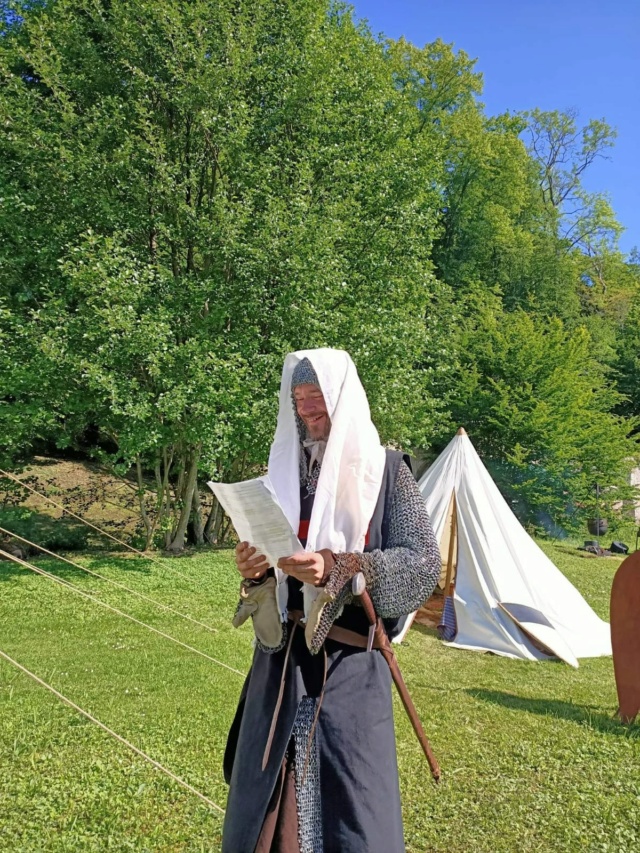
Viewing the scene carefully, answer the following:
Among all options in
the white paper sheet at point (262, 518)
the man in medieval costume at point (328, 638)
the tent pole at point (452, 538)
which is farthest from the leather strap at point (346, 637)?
the tent pole at point (452, 538)

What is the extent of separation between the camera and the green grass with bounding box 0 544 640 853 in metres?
3.16

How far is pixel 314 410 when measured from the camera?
1934 mm

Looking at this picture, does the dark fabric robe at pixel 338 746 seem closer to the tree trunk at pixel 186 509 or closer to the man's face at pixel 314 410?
the man's face at pixel 314 410

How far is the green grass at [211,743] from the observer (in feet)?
10.4

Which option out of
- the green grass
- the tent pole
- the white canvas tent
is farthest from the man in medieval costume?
the tent pole

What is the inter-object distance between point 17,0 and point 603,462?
15375mm

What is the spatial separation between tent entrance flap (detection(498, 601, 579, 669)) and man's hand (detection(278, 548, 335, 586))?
575cm

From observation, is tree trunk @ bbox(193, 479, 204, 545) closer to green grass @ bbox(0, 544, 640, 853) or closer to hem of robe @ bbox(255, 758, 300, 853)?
green grass @ bbox(0, 544, 640, 853)

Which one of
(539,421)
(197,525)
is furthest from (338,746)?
(539,421)

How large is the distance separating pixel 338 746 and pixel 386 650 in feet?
0.89

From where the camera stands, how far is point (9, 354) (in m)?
8.45

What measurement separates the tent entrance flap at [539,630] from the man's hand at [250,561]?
5.69 meters

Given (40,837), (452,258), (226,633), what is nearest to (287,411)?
(40,837)

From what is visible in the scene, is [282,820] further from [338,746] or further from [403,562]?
[403,562]
